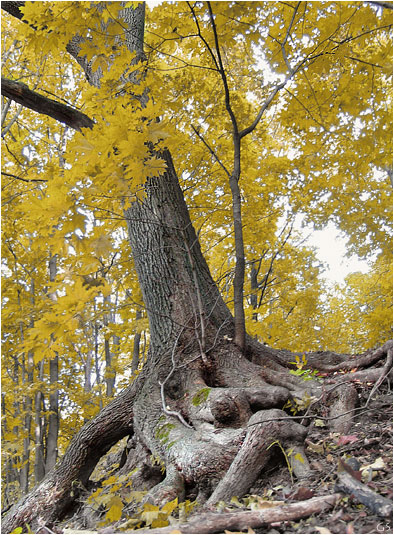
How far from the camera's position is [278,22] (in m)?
3.53

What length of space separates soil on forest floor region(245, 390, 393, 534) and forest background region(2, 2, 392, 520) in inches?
52.3

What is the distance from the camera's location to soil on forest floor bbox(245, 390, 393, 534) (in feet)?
4.38

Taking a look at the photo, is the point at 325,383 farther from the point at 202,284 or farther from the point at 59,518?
the point at 59,518

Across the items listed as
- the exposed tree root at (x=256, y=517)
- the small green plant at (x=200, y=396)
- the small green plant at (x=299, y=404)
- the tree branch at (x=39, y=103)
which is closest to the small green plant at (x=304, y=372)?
the small green plant at (x=299, y=404)

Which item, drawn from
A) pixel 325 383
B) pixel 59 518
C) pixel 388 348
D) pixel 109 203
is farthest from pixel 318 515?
pixel 59 518

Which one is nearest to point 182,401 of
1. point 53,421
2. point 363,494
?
point 363,494

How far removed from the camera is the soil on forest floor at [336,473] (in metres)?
1.34

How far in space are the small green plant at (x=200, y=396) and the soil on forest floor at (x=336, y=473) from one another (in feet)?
2.33

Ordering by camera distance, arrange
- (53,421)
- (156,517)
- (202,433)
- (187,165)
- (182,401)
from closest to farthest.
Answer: (156,517) → (202,433) → (182,401) → (187,165) → (53,421)

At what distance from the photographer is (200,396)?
2707mm

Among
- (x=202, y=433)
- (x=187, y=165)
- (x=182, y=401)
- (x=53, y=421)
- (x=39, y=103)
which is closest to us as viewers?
(x=202, y=433)

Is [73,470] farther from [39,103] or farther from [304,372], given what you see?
[39,103]

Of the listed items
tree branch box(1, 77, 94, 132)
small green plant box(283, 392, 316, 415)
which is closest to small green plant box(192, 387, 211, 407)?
small green plant box(283, 392, 316, 415)

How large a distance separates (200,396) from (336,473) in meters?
1.20
